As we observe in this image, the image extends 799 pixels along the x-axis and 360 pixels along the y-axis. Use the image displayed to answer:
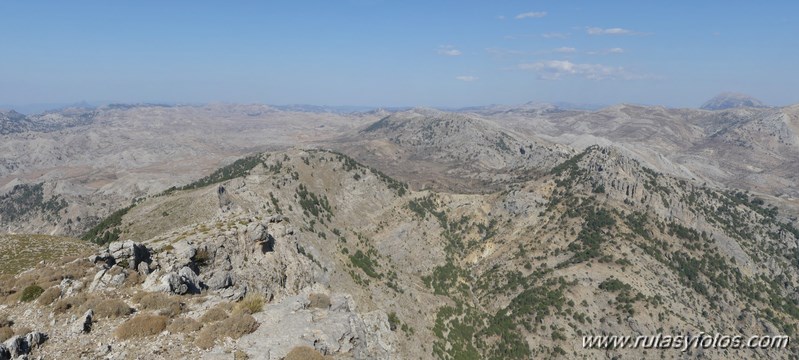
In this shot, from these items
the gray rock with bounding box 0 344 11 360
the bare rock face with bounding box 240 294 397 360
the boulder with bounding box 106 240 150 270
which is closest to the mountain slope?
the boulder with bounding box 106 240 150 270

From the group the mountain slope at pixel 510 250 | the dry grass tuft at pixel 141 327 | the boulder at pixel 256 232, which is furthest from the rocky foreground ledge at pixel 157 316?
the mountain slope at pixel 510 250

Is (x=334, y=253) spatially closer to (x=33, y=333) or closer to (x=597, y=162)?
(x=33, y=333)

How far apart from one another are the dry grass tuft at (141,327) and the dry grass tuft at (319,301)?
1117cm

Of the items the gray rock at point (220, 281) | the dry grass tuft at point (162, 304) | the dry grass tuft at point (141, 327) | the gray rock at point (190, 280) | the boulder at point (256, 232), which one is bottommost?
the boulder at point (256, 232)

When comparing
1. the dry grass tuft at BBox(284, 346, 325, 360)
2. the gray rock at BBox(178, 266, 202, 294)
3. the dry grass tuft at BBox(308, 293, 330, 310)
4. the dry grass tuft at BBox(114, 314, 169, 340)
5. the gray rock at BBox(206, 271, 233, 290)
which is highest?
the dry grass tuft at BBox(114, 314, 169, 340)

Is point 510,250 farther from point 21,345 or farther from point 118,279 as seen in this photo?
point 21,345

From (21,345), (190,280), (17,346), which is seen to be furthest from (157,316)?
(190,280)

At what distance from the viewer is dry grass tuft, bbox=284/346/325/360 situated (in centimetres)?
2419

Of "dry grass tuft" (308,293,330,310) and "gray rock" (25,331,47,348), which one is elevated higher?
"gray rock" (25,331,47,348)

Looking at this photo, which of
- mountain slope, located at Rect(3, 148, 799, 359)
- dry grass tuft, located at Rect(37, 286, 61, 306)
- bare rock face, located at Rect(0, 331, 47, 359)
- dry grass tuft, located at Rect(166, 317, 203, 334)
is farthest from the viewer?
mountain slope, located at Rect(3, 148, 799, 359)

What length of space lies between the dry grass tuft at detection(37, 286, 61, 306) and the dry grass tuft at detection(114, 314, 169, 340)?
6.29m

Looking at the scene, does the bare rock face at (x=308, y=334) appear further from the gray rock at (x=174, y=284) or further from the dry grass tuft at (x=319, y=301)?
the gray rock at (x=174, y=284)

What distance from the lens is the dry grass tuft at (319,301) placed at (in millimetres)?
33969

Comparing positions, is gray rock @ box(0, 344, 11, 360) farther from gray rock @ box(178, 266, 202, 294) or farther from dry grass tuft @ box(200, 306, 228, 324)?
gray rock @ box(178, 266, 202, 294)
